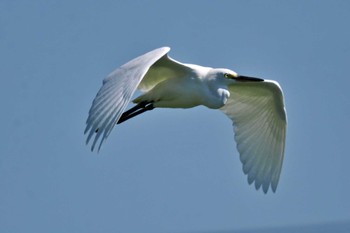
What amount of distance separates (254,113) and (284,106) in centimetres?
48

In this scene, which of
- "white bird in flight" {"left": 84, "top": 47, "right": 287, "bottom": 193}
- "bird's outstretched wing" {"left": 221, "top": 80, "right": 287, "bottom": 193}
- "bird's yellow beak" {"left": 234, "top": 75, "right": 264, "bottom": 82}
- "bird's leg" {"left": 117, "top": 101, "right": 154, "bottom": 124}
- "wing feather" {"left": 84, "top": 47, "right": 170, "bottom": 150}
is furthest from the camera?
"bird's outstretched wing" {"left": 221, "top": 80, "right": 287, "bottom": 193}

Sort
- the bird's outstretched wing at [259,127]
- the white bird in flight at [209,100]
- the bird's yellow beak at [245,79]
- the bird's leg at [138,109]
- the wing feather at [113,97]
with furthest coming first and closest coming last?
1. the bird's outstretched wing at [259,127]
2. the bird's yellow beak at [245,79]
3. the bird's leg at [138,109]
4. the white bird in flight at [209,100]
5. the wing feather at [113,97]

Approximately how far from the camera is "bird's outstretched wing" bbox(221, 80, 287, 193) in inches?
496

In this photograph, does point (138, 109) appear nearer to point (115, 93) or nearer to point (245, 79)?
point (245, 79)

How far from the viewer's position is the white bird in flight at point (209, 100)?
9422 millimetres

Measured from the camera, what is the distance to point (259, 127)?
12.9 metres


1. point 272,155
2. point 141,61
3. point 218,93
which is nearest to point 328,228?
point 272,155

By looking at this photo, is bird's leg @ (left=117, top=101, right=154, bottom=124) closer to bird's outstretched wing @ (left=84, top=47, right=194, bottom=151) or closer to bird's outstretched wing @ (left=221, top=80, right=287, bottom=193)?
bird's outstretched wing @ (left=84, top=47, right=194, bottom=151)

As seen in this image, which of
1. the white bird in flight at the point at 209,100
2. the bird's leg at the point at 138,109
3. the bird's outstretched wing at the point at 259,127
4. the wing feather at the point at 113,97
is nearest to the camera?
the wing feather at the point at 113,97

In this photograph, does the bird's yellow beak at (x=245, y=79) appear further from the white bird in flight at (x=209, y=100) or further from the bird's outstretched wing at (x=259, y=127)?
the bird's outstretched wing at (x=259, y=127)

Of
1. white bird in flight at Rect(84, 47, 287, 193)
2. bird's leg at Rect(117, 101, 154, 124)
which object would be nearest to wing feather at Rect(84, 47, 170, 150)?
white bird in flight at Rect(84, 47, 287, 193)

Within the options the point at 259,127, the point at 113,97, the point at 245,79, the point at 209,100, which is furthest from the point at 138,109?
the point at 113,97

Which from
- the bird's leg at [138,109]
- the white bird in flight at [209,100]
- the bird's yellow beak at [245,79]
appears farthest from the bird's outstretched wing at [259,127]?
the bird's leg at [138,109]

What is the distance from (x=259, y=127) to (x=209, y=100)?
1.74 meters
